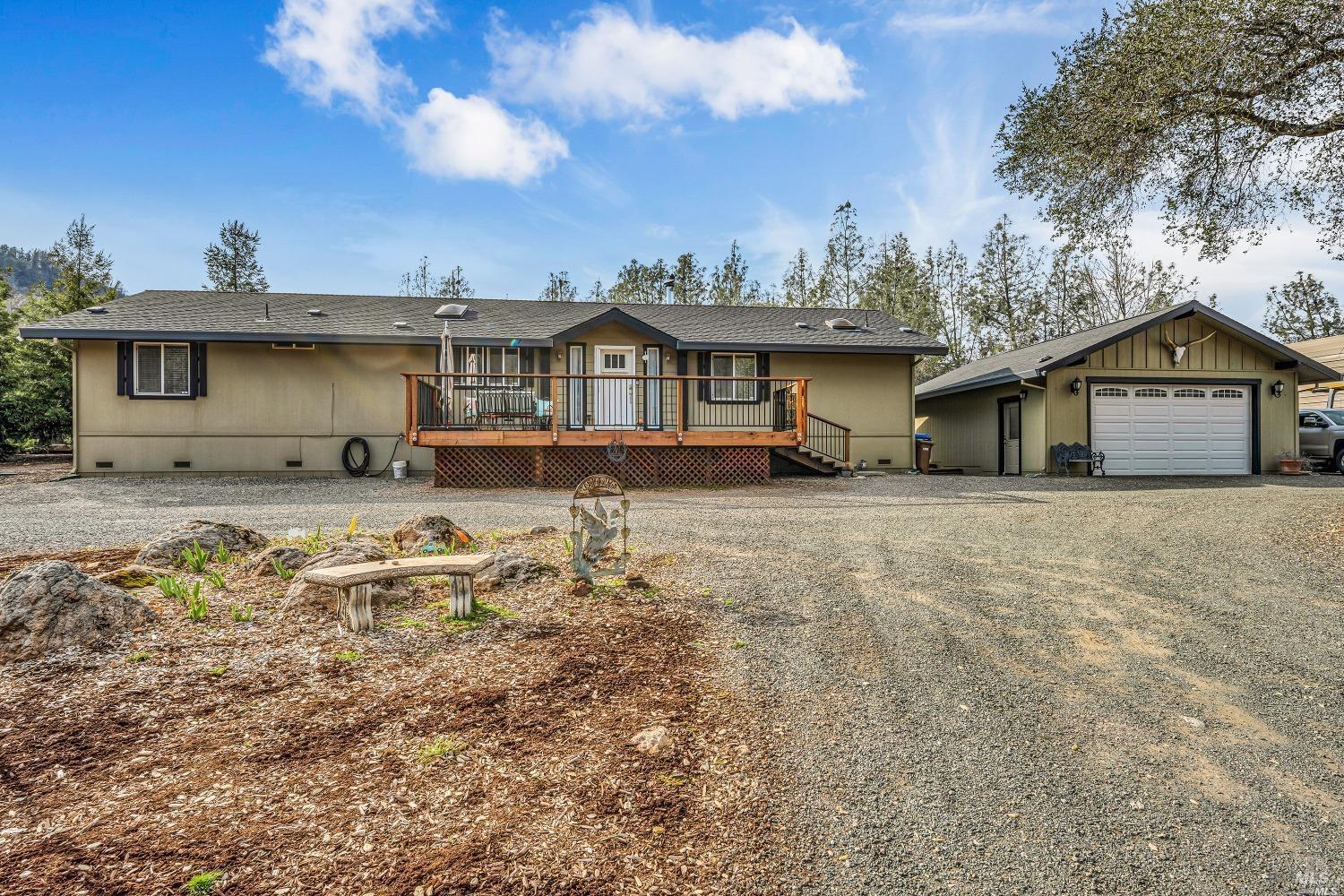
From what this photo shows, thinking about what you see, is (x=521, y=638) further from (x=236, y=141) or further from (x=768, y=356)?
(x=236, y=141)

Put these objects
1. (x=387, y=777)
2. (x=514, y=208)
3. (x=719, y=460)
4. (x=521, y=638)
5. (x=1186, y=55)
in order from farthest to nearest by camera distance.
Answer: (x=514, y=208) < (x=719, y=460) < (x=1186, y=55) < (x=521, y=638) < (x=387, y=777)

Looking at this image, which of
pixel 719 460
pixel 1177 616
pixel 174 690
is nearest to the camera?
pixel 174 690

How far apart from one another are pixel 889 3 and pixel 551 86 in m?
6.52

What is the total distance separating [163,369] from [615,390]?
8808mm

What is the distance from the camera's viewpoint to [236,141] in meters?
14.3

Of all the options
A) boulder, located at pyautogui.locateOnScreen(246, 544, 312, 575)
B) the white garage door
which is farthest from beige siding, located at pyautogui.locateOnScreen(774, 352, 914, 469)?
boulder, located at pyautogui.locateOnScreen(246, 544, 312, 575)

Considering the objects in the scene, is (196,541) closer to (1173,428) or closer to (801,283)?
(1173,428)

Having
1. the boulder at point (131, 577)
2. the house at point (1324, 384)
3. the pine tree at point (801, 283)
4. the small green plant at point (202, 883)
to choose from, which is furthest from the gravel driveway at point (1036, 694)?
the pine tree at point (801, 283)

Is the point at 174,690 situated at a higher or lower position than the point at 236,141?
lower

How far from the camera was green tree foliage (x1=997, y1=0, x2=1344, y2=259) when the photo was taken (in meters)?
7.35

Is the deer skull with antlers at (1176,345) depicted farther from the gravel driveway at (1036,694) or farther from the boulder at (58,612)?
the boulder at (58,612)

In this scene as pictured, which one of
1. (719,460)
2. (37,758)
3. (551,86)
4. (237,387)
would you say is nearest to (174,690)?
(37,758)

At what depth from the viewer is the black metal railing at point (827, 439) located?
13953 millimetres

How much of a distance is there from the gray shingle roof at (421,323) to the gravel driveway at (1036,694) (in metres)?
6.38
